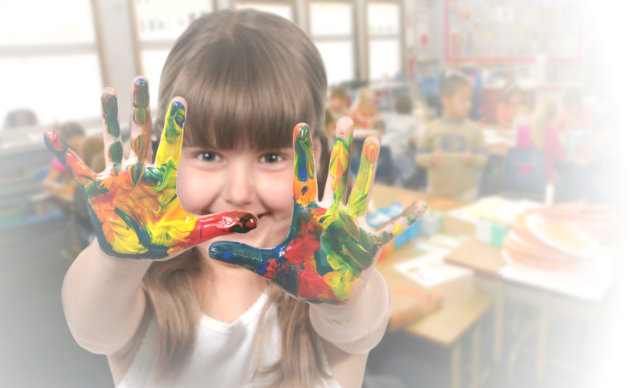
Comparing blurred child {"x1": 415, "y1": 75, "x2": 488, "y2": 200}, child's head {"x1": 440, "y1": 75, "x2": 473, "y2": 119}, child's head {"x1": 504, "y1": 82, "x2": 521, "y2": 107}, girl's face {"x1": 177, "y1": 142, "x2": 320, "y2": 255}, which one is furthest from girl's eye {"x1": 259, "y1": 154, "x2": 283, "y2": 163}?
child's head {"x1": 504, "y1": 82, "x2": 521, "y2": 107}

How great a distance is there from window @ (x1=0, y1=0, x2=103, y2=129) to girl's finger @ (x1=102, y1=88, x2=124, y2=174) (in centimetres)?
19

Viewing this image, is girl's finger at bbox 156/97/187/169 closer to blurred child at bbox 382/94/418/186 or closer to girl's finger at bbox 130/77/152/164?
girl's finger at bbox 130/77/152/164

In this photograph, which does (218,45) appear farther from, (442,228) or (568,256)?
(442,228)

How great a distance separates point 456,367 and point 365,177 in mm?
828

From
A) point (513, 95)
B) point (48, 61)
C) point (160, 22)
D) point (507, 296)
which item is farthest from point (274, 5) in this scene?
point (513, 95)

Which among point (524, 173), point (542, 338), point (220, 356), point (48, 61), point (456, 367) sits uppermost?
point (48, 61)

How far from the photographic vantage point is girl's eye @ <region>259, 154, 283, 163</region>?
0.86ft

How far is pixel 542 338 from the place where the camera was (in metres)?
0.77

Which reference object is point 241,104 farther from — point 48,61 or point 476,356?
point 476,356

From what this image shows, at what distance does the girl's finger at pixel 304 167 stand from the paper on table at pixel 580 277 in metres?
0.40

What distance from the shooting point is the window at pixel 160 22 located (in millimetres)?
334

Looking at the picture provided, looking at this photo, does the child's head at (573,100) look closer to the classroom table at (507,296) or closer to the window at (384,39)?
the classroom table at (507,296)

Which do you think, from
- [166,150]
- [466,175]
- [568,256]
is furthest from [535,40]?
[466,175]

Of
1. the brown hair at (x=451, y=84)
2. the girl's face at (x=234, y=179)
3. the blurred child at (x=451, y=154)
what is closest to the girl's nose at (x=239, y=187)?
the girl's face at (x=234, y=179)
